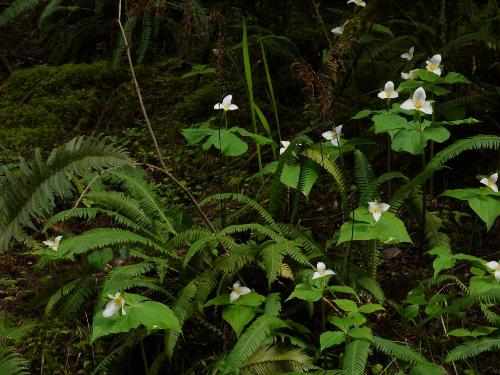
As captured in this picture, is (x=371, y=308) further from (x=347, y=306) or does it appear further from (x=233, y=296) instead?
(x=233, y=296)

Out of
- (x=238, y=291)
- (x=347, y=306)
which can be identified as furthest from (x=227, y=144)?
(x=347, y=306)

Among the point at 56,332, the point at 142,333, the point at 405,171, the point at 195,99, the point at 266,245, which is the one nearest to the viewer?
the point at 142,333

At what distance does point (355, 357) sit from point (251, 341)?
417 mm

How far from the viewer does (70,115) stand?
5.04m

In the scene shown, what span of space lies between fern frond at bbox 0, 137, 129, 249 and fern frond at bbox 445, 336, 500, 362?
165 centimetres

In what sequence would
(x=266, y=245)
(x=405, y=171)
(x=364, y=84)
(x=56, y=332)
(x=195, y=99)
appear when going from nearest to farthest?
(x=266, y=245) → (x=56, y=332) → (x=405, y=171) → (x=364, y=84) → (x=195, y=99)

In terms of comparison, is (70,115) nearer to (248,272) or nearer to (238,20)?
(238,20)

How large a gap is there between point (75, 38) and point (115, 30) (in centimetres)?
44

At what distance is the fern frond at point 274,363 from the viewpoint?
2359mm

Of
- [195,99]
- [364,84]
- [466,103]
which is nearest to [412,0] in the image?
[364,84]

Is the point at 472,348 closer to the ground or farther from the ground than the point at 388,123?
closer to the ground

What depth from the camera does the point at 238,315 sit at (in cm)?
244

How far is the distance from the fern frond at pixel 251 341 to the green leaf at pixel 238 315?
1.9 inches

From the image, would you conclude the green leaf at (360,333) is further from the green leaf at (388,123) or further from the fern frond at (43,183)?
the fern frond at (43,183)
